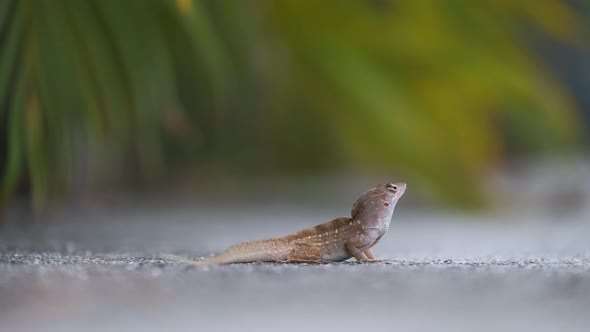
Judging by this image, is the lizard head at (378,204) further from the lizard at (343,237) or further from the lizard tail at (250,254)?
the lizard tail at (250,254)

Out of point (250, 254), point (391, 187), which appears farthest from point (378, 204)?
point (250, 254)

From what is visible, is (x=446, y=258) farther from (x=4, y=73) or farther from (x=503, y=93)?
(x=503, y=93)

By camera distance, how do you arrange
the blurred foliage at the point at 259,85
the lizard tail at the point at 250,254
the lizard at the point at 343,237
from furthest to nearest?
the blurred foliage at the point at 259,85 → the lizard at the point at 343,237 → the lizard tail at the point at 250,254

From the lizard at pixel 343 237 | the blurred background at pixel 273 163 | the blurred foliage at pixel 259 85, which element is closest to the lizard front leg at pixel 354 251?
the lizard at pixel 343 237

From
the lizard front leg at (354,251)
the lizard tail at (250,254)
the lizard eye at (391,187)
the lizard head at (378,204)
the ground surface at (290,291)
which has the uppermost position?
the lizard eye at (391,187)

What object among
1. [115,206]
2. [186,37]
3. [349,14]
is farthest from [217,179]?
[186,37]

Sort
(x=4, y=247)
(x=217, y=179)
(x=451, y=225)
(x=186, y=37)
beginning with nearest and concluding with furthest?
(x=4, y=247), (x=186, y=37), (x=451, y=225), (x=217, y=179)
